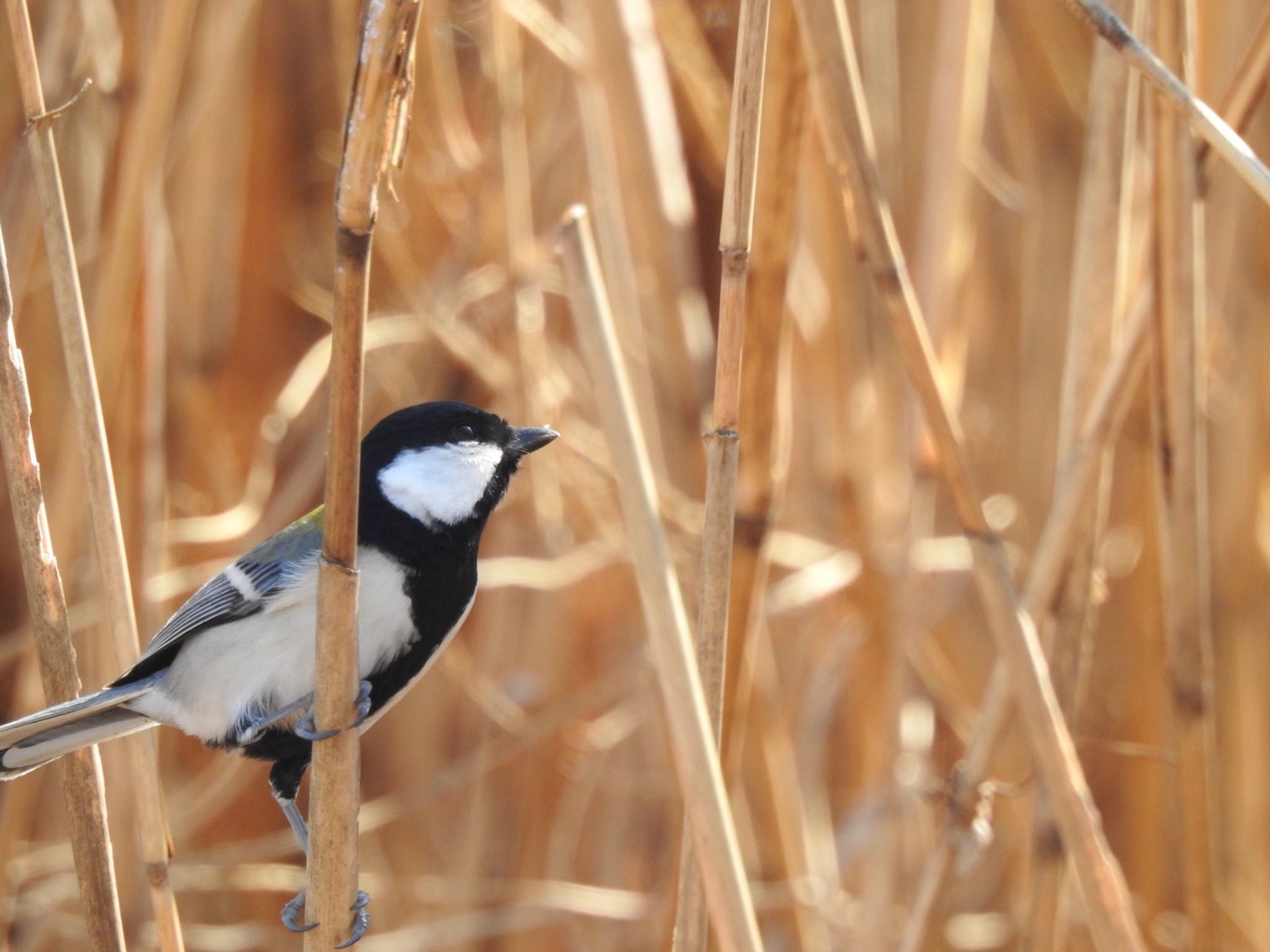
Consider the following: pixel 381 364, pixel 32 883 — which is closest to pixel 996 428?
pixel 381 364

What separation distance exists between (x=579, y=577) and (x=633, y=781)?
0.34 metres

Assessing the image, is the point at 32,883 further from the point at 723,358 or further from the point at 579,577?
the point at 723,358

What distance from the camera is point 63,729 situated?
910 millimetres

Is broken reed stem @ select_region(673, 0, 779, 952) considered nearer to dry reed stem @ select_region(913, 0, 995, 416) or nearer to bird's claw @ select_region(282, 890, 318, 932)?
bird's claw @ select_region(282, 890, 318, 932)

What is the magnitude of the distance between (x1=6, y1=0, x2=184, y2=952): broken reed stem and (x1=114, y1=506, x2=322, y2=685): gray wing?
0.43 feet

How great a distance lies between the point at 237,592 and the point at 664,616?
0.52 m

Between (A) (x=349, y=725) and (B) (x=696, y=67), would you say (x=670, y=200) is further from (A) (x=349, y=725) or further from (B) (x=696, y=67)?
(A) (x=349, y=725)

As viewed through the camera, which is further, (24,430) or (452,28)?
(452,28)

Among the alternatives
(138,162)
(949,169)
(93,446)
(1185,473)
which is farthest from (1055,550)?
(138,162)

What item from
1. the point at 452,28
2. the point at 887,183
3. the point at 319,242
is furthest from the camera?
the point at 319,242

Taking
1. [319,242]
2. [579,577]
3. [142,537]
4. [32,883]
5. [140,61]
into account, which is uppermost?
[140,61]

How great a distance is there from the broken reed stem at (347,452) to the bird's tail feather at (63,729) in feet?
0.75

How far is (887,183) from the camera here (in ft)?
4.91

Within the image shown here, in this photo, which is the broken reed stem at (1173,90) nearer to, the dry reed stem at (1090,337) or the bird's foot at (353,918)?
the dry reed stem at (1090,337)
